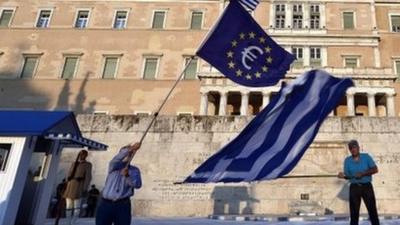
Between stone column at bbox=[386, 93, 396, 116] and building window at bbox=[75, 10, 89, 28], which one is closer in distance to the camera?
stone column at bbox=[386, 93, 396, 116]

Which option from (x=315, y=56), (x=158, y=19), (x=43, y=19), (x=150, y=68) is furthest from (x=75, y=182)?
(x=43, y=19)

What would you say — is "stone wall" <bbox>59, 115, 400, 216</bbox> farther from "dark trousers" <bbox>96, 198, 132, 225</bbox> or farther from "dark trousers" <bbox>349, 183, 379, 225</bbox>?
"dark trousers" <bbox>96, 198, 132, 225</bbox>

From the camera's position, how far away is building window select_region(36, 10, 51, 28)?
33841mm

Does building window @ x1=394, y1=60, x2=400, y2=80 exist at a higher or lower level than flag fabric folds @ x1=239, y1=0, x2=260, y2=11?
higher

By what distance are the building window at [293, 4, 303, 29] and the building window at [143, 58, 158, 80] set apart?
10.9 metres

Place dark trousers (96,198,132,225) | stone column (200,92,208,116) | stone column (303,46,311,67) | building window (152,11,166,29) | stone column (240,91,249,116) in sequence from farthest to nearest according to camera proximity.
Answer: building window (152,11,166,29) < stone column (303,46,311,67) < stone column (200,92,208,116) < stone column (240,91,249,116) < dark trousers (96,198,132,225)

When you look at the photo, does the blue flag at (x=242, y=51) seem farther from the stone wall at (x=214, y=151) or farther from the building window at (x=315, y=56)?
the building window at (x=315, y=56)

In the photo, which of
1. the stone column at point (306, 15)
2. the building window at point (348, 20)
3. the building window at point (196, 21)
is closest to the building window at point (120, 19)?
the building window at point (196, 21)

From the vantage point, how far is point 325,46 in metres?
30.2

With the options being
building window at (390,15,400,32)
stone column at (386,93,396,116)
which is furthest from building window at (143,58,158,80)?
building window at (390,15,400,32)

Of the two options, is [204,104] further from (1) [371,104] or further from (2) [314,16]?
(2) [314,16]

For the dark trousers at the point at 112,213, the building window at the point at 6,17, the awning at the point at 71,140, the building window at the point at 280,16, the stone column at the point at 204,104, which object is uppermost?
the building window at the point at 280,16

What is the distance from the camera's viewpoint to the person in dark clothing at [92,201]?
1230 cm

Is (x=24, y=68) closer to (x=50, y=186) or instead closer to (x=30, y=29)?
(x=30, y=29)
